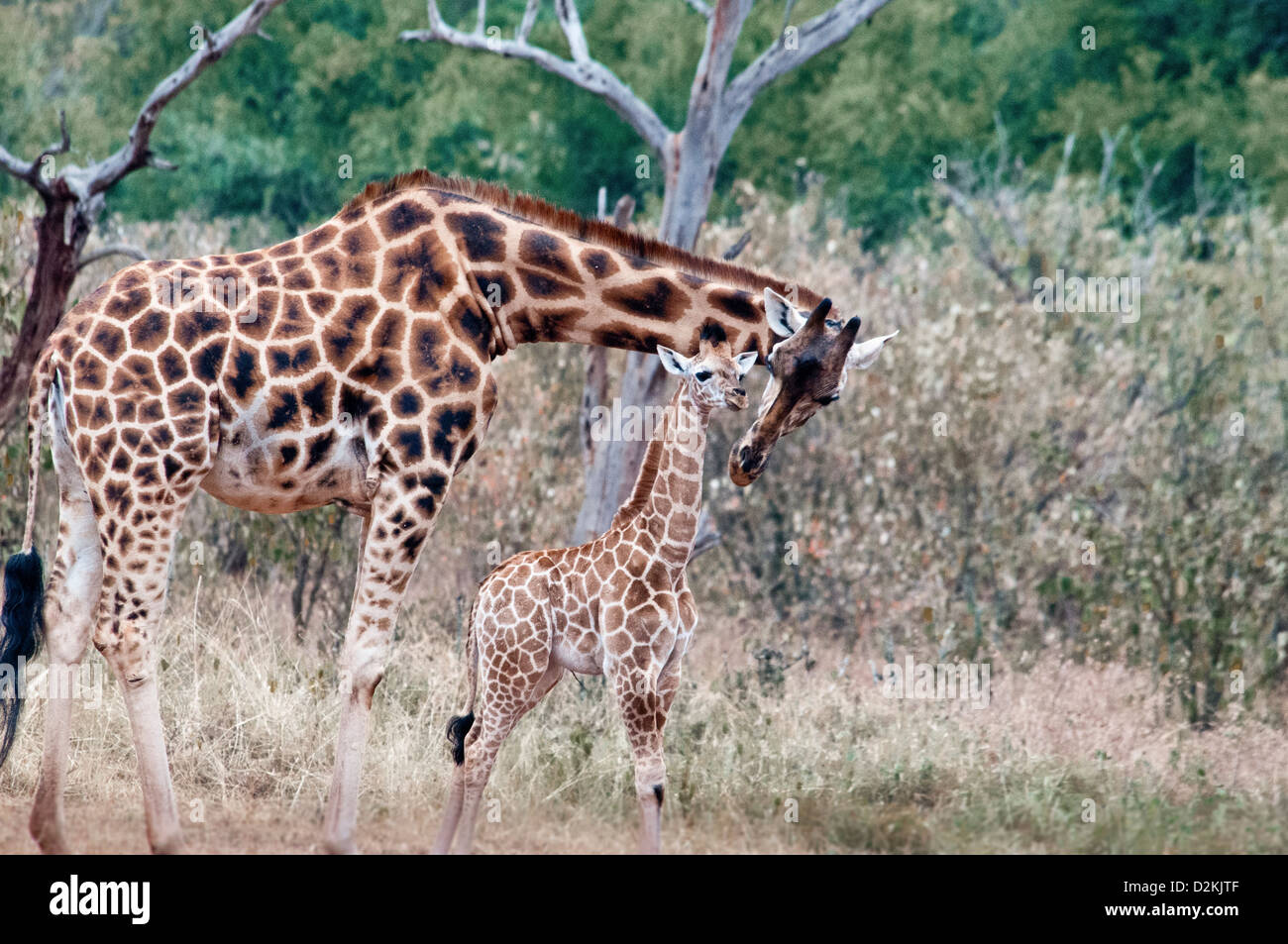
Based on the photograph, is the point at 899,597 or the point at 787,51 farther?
the point at 899,597

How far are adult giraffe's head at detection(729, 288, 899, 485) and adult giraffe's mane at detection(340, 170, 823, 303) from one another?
1.35ft

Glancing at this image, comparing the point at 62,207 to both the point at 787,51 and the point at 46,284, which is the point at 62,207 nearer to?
the point at 46,284

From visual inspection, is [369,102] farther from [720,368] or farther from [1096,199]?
[720,368]

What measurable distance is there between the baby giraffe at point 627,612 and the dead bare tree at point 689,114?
8.84 ft

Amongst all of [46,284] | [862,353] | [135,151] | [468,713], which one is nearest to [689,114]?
[135,151]

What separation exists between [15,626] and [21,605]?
10 centimetres

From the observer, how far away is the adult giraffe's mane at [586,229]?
6734mm

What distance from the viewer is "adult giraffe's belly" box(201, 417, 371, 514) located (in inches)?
251

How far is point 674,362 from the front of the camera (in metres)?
6.27

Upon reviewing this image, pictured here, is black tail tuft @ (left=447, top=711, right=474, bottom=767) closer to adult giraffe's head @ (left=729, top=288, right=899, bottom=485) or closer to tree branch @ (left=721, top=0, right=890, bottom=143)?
adult giraffe's head @ (left=729, top=288, right=899, bottom=485)

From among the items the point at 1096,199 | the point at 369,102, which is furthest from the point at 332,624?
the point at 369,102

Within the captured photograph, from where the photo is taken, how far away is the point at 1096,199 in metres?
15.9

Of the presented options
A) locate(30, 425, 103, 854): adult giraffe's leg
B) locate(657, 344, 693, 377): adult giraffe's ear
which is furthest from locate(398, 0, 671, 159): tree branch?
locate(30, 425, 103, 854): adult giraffe's leg

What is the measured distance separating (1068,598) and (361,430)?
18.6 feet
